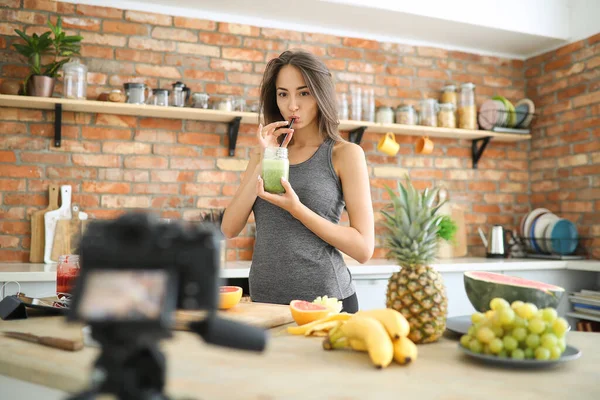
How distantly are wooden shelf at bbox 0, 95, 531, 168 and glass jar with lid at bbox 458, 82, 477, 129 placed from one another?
3.1 inches

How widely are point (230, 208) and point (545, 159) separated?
2996mm

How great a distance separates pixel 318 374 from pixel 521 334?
0.37 metres

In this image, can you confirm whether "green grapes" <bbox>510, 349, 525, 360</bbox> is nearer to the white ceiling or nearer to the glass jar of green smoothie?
the glass jar of green smoothie

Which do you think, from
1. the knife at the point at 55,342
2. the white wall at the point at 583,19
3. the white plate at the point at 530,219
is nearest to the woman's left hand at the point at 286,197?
the knife at the point at 55,342

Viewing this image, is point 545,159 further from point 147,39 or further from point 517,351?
point 517,351

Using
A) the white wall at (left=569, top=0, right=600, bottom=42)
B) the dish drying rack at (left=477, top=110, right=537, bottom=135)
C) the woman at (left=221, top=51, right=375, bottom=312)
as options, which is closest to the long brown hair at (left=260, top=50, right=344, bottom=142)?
the woman at (left=221, top=51, right=375, bottom=312)

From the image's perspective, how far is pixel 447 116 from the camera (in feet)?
12.2

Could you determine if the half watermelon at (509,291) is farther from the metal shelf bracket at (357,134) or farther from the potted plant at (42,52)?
the potted plant at (42,52)

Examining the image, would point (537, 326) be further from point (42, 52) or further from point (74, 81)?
point (42, 52)

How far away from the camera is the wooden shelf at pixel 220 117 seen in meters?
2.90

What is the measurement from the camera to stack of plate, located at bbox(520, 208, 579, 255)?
3611mm

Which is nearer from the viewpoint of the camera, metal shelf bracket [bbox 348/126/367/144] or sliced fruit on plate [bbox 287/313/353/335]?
sliced fruit on plate [bbox 287/313/353/335]

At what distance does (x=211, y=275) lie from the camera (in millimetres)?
606

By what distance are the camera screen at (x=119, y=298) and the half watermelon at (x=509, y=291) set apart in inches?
32.8
